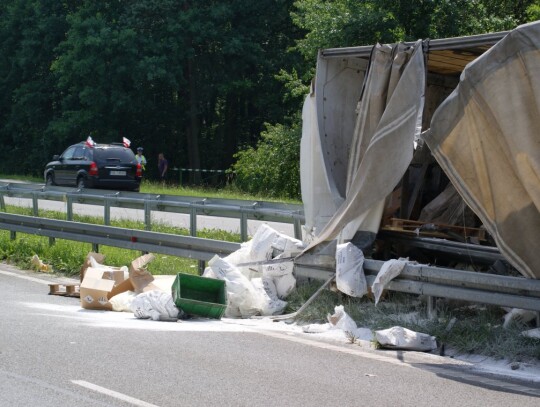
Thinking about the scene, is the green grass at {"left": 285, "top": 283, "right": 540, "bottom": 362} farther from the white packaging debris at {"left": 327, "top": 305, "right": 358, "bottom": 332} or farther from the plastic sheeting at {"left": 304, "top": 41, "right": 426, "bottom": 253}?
the plastic sheeting at {"left": 304, "top": 41, "right": 426, "bottom": 253}

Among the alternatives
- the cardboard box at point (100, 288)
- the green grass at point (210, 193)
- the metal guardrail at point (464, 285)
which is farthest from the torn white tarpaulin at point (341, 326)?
the green grass at point (210, 193)

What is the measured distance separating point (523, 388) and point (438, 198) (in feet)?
15.7

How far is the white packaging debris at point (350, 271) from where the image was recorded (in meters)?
9.90

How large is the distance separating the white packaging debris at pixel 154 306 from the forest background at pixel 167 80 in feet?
84.4

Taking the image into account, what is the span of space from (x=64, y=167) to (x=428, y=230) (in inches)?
951

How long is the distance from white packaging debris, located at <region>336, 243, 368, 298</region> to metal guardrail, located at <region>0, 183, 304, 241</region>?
7.27ft

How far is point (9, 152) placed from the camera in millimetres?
60750

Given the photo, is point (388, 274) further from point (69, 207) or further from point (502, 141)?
point (69, 207)

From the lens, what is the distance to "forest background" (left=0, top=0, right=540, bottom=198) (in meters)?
40.6

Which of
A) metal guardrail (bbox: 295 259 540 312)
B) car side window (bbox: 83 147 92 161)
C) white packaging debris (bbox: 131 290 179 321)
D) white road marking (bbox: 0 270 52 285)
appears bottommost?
white road marking (bbox: 0 270 52 285)

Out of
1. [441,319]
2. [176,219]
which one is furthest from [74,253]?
[441,319]

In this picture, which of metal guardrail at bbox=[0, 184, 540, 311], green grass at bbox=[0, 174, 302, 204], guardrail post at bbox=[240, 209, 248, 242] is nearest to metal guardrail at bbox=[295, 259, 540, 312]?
metal guardrail at bbox=[0, 184, 540, 311]

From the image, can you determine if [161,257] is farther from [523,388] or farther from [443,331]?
[523,388]

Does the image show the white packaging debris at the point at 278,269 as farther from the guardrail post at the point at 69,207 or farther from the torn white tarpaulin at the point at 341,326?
the guardrail post at the point at 69,207
